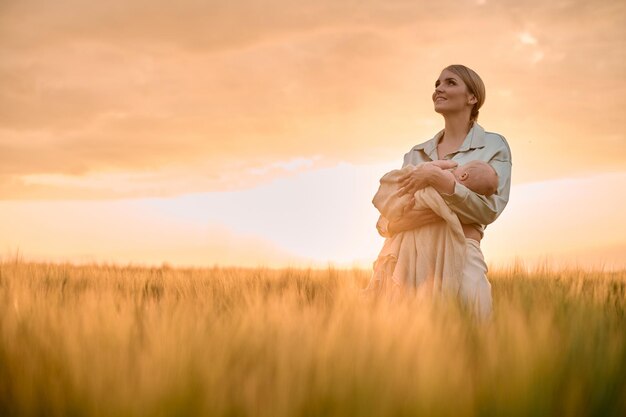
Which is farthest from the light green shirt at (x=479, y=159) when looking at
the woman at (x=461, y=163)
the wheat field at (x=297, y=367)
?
the wheat field at (x=297, y=367)

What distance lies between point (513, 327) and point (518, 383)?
0.40 metres

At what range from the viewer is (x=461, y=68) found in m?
3.57

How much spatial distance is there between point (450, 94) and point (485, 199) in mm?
661

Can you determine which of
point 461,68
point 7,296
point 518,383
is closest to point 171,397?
point 518,383

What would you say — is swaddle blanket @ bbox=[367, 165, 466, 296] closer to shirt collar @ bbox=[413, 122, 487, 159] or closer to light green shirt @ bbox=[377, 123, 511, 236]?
light green shirt @ bbox=[377, 123, 511, 236]

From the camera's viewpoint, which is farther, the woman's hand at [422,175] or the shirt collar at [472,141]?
the shirt collar at [472,141]

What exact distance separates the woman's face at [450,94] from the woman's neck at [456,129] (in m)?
0.05

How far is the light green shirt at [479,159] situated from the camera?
3.23 metres

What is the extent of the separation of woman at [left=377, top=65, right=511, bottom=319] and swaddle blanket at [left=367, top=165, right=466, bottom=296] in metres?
0.05

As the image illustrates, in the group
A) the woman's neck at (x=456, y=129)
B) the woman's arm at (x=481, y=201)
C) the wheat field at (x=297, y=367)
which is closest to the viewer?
the wheat field at (x=297, y=367)

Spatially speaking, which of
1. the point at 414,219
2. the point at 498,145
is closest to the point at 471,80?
the point at 498,145

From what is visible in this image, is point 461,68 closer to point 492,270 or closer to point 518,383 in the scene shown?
point 518,383

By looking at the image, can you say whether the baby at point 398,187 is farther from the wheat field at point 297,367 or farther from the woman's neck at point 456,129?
the wheat field at point 297,367

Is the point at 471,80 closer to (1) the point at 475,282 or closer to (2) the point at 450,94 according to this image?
(2) the point at 450,94
